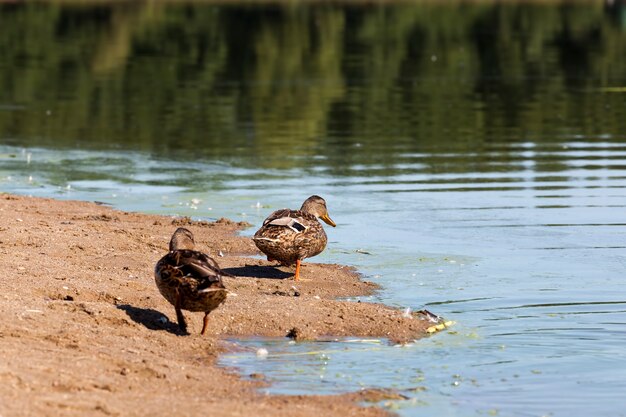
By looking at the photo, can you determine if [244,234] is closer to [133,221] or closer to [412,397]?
[133,221]

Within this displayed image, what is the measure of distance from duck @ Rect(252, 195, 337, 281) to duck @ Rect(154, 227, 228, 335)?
294 centimetres

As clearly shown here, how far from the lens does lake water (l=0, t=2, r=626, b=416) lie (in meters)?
10.4

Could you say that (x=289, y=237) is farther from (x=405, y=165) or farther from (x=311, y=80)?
(x=311, y=80)

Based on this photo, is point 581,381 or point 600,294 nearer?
point 581,381

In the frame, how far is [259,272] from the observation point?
14.4 meters

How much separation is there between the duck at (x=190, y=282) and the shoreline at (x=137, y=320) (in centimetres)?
31

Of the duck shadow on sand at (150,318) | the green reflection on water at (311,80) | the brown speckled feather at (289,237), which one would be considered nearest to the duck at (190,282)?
the duck shadow on sand at (150,318)

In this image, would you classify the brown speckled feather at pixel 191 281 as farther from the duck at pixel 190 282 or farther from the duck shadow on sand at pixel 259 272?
the duck shadow on sand at pixel 259 272

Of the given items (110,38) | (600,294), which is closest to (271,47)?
(110,38)

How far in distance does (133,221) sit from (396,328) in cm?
664

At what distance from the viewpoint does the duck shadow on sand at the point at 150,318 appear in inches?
436

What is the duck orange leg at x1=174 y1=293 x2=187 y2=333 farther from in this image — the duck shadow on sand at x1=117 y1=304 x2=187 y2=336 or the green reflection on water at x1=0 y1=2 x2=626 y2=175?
the green reflection on water at x1=0 y1=2 x2=626 y2=175

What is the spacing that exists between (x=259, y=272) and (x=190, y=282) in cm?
377

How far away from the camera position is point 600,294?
12906 mm
